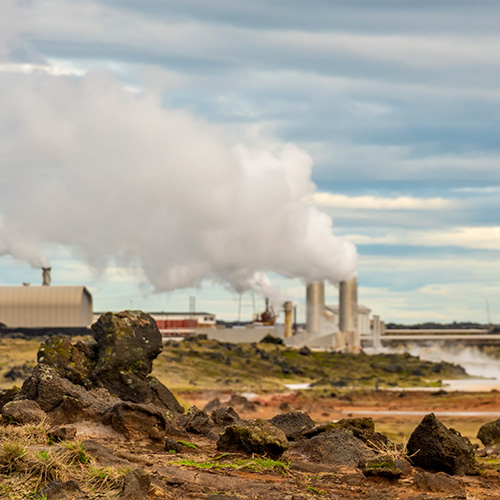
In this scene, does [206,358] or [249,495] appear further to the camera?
[206,358]

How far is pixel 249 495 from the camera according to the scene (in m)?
10.6

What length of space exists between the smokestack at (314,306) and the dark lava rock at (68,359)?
73153 millimetres

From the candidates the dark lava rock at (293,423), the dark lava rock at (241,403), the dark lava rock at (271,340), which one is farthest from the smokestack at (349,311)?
the dark lava rock at (293,423)

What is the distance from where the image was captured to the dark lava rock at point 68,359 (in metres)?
20.7

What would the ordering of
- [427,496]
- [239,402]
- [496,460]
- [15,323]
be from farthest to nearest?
[15,323], [239,402], [496,460], [427,496]

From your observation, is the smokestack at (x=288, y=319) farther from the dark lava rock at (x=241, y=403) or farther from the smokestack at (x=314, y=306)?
the dark lava rock at (x=241, y=403)

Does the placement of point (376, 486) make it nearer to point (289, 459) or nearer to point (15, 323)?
point (289, 459)

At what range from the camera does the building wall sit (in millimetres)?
96375

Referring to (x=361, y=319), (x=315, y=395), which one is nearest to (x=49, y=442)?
(x=315, y=395)

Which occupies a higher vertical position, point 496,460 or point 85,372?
point 85,372

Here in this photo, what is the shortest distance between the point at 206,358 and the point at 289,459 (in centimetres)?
5755

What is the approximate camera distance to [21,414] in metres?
13.7

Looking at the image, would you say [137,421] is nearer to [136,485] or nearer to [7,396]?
[7,396]

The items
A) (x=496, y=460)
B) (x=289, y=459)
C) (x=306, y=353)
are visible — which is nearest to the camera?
(x=289, y=459)
